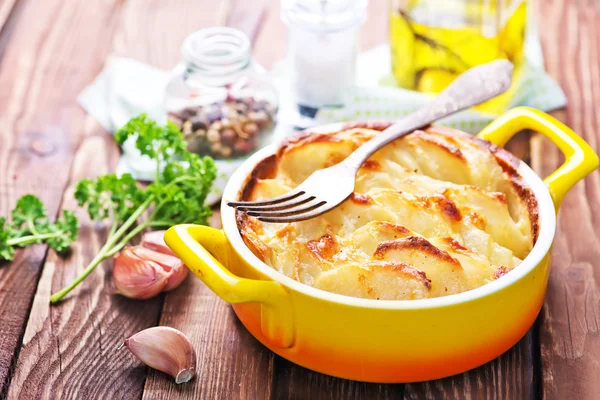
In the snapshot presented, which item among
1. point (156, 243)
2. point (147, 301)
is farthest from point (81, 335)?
point (156, 243)

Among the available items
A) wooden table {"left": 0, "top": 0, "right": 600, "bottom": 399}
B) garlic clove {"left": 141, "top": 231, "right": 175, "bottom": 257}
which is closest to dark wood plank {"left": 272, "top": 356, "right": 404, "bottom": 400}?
wooden table {"left": 0, "top": 0, "right": 600, "bottom": 399}

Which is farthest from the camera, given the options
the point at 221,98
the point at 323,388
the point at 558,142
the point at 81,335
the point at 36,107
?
the point at 36,107

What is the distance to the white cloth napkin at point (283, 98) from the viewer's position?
208 centimetres

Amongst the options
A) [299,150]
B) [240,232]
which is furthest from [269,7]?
[240,232]

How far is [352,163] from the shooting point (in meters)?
1.60

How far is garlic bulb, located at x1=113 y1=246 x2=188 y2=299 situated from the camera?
1646mm

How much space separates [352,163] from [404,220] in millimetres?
162

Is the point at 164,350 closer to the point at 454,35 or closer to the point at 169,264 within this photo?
the point at 169,264

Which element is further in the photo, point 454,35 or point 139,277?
point 454,35

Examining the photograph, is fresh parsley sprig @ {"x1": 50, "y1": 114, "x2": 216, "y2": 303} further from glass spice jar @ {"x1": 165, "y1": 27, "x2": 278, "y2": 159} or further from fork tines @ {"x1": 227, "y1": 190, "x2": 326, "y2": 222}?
fork tines @ {"x1": 227, "y1": 190, "x2": 326, "y2": 222}

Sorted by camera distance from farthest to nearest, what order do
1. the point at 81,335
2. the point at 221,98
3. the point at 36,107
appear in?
the point at 36,107
the point at 221,98
the point at 81,335

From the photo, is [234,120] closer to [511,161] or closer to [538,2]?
[511,161]

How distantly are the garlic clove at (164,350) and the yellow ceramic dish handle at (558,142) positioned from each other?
702 mm

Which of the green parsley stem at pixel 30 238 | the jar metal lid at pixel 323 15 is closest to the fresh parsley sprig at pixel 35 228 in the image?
the green parsley stem at pixel 30 238
